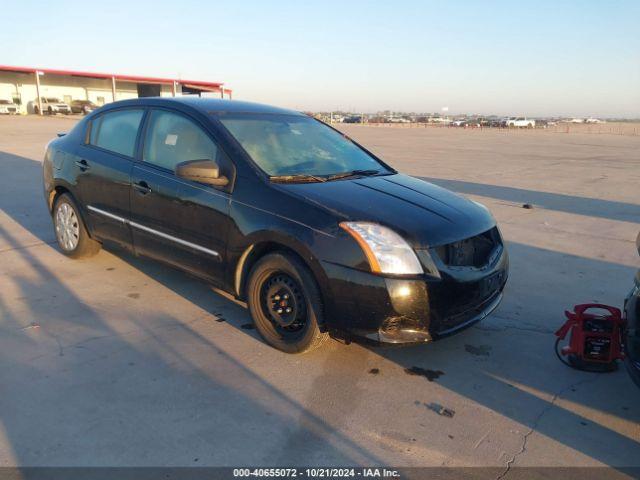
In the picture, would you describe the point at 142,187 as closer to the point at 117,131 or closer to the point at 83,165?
the point at 117,131

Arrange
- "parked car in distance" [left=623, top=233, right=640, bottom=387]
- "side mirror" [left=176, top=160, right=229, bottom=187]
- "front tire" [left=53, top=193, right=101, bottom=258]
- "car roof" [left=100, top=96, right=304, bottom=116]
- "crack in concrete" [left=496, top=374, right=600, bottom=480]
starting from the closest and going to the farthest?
"crack in concrete" [left=496, top=374, right=600, bottom=480]
"parked car in distance" [left=623, top=233, right=640, bottom=387]
"side mirror" [left=176, top=160, right=229, bottom=187]
"car roof" [left=100, top=96, right=304, bottom=116]
"front tire" [left=53, top=193, right=101, bottom=258]

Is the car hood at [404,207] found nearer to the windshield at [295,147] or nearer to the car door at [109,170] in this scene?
the windshield at [295,147]

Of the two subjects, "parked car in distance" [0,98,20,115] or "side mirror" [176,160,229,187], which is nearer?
"side mirror" [176,160,229,187]

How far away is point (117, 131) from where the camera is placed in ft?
15.5

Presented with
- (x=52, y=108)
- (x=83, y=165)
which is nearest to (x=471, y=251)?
(x=83, y=165)

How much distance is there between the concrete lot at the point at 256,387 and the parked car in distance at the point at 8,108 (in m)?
45.8

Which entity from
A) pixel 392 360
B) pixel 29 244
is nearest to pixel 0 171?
pixel 29 244

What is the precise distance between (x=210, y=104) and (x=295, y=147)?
807 millimetres

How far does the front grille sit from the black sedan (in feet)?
0.04

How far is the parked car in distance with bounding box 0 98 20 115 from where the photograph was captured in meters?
43.2

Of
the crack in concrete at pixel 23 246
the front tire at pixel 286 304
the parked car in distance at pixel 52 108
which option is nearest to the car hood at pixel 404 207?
the front tire at pixel 286 304

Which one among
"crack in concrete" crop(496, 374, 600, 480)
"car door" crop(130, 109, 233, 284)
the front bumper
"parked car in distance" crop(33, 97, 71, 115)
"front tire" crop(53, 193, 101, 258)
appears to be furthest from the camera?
"parked car in distance" crop(33, 97, 71, 115)

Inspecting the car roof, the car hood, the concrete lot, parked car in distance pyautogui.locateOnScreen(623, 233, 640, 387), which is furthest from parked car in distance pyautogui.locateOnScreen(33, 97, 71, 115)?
parked car in distance pyautogui.locateOnScreen(623, 233, 640, 387)

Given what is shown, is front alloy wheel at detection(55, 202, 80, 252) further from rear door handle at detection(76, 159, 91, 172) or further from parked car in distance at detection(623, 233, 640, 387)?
parked car in distance at detection(623, 233, 640, 387)
